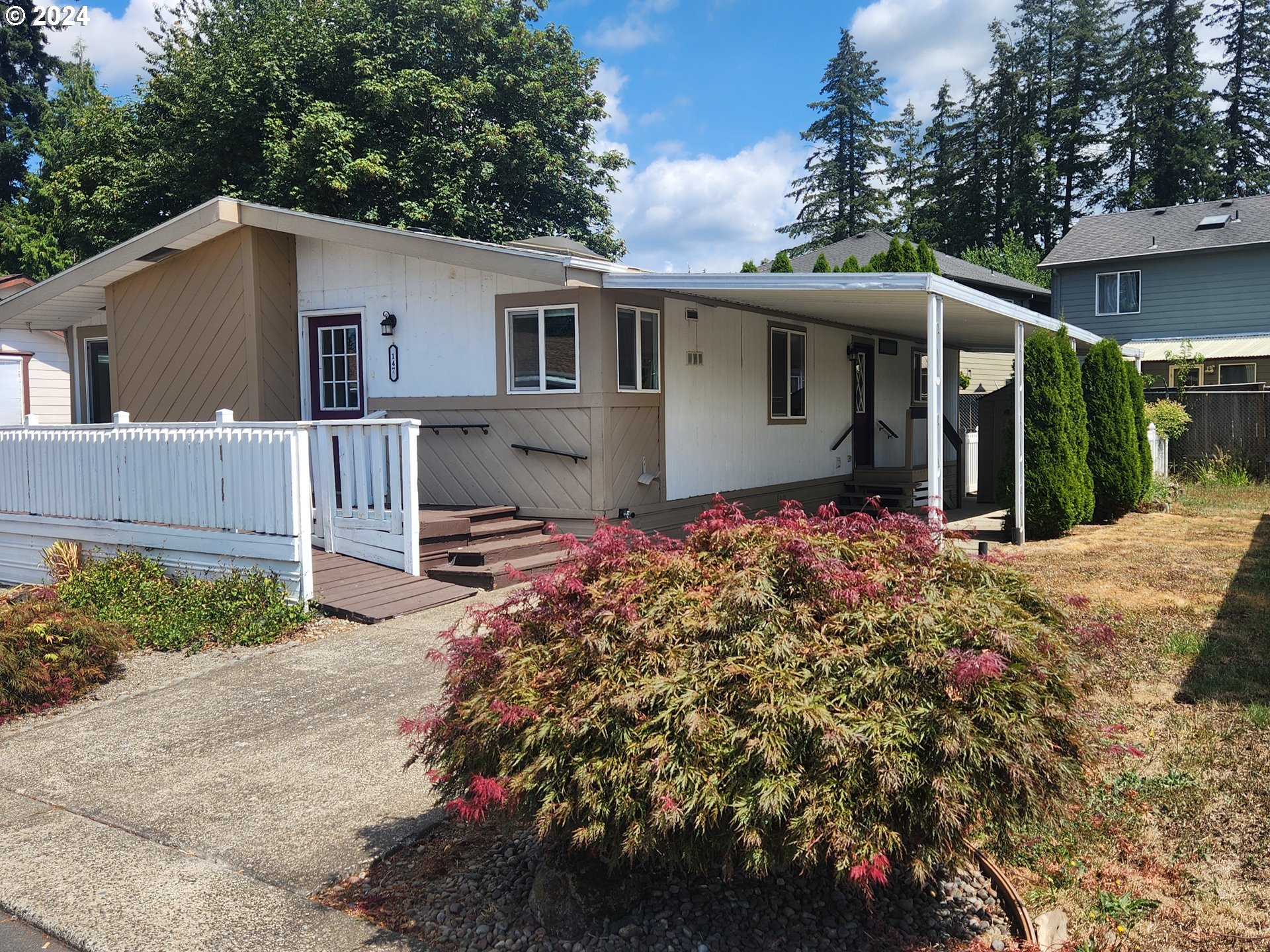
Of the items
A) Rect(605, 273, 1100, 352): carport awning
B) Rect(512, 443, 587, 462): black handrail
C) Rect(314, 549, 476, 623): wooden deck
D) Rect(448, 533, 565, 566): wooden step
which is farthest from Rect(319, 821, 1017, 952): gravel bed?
Rect(512, 443, 587, 462): black handrail

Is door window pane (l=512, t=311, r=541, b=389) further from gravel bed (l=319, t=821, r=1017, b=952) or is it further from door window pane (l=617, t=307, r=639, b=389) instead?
gravel bed (l=319, t=821, r=1017, b=952)

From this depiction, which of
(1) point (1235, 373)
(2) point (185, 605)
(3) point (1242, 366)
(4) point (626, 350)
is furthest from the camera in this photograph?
(1) point (1235, 373)

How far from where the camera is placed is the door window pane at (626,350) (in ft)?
31.2

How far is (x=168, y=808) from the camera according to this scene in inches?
161

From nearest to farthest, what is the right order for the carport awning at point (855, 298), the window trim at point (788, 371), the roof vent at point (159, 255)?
the carport awning at point (855, 298) → the roof vent at point (159, 255) → the window trim at point (788, 371)

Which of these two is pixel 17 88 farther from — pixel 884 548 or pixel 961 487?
pixel 884 548

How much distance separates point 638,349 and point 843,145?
37.4 meters

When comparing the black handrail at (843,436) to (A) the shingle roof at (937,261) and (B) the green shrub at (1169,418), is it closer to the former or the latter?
(B) the green shrub at (1169,418)

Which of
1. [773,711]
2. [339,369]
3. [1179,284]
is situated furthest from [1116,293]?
[773,711]

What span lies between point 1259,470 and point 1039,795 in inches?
693

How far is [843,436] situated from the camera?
14727mm

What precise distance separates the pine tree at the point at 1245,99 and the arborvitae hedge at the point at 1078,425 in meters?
30.9

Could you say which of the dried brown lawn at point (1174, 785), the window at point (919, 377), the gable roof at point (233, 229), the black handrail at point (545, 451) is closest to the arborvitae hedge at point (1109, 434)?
the dried brown lawn at point (1174, 785)

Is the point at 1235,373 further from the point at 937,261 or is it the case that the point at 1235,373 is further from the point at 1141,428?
the point at 1141,428
